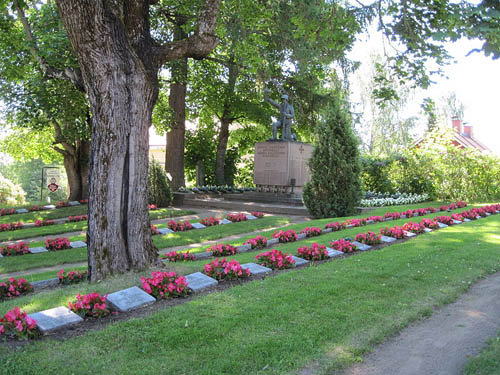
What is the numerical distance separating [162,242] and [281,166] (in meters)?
8.68

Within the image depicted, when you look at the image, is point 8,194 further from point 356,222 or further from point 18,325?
point 18,325

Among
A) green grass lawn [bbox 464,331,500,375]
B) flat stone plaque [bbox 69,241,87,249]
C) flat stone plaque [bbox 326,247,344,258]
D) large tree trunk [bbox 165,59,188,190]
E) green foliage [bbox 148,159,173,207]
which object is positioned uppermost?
large tree trunk [bbox 165,59,188,190]

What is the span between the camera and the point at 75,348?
352cm

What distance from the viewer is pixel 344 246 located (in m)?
7.40

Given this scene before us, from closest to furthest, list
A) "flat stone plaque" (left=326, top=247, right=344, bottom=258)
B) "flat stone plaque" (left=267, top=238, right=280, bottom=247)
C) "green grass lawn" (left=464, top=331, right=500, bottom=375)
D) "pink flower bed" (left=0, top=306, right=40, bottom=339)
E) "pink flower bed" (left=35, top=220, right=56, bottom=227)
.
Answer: "green grass lawn" (left=464, top=331, right=500, bottom=375) → "pink flower bed" (left=0, top=306, right=40, bottom=339) → "flat stone plaque" (left=326, top=247, right=344, bottom=258) → "flat stone plaque" (left=267, top=238, right=280, bottom=247) → "pink flower bed" (left=35, top=220, right=56, bottom=227)

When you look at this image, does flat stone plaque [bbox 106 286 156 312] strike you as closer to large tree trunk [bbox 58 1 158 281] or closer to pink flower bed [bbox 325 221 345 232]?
large tree trunk [bbox 58 1 158 281]

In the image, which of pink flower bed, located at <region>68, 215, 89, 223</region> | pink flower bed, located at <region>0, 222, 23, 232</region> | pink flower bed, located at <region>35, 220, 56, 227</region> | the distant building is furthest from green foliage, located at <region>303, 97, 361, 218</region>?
the distant building

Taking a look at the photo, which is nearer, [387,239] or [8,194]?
[387,239]

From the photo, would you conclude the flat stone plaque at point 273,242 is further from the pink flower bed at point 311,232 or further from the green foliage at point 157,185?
the green foliage at point 157,185

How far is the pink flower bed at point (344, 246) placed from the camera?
7367 millimetres

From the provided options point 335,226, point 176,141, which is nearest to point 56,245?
point 335,226

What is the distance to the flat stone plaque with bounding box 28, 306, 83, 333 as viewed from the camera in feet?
12.9

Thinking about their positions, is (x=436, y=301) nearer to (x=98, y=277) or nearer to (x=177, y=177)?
(x=98, y=277)

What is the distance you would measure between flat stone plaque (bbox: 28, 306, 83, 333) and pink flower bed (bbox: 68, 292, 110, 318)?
0.06 metres
